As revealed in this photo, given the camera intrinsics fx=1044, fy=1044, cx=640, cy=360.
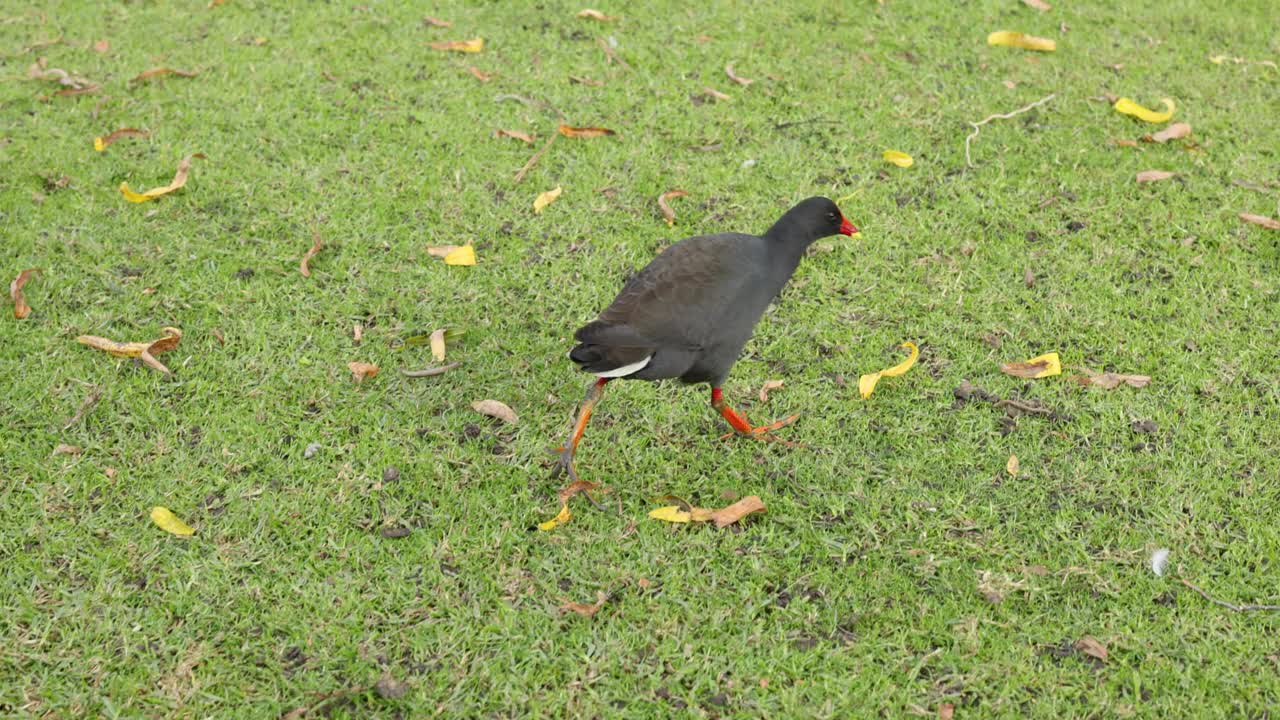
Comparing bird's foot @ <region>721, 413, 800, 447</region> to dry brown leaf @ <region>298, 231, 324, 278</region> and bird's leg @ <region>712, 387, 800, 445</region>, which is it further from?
dry brown leaf @ <region>298, 231, 324, 278</region>

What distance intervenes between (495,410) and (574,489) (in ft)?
1.77

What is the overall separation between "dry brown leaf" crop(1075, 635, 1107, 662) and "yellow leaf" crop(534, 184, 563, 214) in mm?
3058

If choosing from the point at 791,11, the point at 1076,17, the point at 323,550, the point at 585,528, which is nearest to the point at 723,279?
the point at 585,528

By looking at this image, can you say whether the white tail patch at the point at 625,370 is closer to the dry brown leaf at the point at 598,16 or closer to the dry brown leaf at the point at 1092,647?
the dry brown leaf at the point at 1092,647

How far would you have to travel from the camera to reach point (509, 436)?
3.93 metres

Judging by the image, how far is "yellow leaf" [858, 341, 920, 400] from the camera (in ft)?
13.5

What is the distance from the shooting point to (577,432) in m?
3.69

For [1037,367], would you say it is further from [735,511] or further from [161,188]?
[161,188]

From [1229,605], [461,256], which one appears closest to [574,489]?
[461,256]

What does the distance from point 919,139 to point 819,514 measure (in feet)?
8.88

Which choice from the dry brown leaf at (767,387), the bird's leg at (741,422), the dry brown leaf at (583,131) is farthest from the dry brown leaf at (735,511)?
the dry brown leaf at (583,131)

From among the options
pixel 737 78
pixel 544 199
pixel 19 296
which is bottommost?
pixel 19 296

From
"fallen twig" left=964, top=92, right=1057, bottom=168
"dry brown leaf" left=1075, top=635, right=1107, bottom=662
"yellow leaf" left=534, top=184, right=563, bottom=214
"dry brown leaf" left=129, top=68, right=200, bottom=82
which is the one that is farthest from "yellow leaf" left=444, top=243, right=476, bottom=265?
"dry brown leaf" left=1075, top=635, right=1107, bottom=662

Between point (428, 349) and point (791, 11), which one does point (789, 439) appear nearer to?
point (428, 349)
